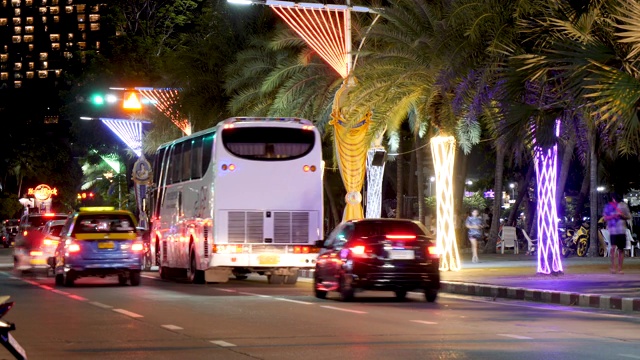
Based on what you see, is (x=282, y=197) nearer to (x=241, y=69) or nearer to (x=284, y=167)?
(x=284, y=167)

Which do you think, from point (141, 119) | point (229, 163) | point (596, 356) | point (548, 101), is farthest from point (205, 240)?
point (141, 119)

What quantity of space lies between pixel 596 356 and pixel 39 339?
6.82m

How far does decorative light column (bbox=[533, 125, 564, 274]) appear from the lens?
2975cm

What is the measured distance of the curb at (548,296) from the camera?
21691 mm

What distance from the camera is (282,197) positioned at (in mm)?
31078

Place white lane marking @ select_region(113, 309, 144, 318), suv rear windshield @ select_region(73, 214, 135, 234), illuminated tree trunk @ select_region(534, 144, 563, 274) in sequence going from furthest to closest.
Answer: suv rear windshield @ select_region(73, 214, 135, 234) → illuminated tree trunk @ select_region(534, 144, 563, 274) → white lane marking @ select_region(113, 309, 144, 318)

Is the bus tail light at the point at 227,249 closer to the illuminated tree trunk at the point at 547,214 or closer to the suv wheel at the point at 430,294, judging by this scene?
the illuminated tree trunk at the point at 547,214

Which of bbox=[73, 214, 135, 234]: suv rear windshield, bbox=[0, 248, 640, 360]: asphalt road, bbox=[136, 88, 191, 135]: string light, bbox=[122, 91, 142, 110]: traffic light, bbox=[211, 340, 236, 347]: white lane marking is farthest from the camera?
bbox=[136, 88, 191, 135]: string light

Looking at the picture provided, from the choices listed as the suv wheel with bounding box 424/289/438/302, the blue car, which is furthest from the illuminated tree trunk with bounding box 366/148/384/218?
the suv wheel with bounding box 424/289/438/302

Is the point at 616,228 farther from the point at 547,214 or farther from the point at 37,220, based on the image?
the point at 37,220

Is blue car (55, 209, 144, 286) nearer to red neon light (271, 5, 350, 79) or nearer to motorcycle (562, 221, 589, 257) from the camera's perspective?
red neon light (271, 5, 350, 79)

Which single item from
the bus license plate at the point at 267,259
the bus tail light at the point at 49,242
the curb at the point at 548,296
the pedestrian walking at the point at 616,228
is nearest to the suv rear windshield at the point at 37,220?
the bus tail light at the point at 49,242

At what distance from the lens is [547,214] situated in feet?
98.4

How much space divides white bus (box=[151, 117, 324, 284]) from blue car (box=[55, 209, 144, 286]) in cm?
179
